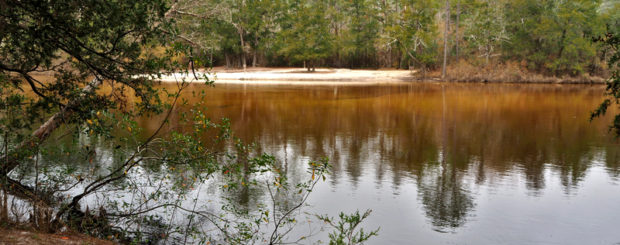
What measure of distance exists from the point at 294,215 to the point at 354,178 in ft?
10.2

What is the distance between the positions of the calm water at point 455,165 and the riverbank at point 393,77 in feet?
69.0

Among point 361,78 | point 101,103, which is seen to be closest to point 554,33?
point 361,78

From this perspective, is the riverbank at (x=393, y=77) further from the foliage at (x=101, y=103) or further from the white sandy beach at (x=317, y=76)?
the foliage at (x=101, y=103)

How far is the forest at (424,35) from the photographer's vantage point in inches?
1778

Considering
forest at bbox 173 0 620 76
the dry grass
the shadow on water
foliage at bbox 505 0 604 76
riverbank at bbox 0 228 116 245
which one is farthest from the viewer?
the dry grass

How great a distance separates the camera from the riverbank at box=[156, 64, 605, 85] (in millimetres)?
46719

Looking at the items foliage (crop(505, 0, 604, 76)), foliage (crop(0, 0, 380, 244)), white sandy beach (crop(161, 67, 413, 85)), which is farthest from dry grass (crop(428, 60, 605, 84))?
foliage (crop(0, 0, 380, 244))

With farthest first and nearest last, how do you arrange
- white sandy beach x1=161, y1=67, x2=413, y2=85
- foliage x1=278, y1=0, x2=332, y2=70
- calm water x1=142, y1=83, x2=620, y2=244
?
foliage x1=278, y1=0, x2=332, y2=70 < white sandy beach x1=161, y1=67, x2=413, y2=85 < calm water x1=142, y1=83, x2=620, y2=244

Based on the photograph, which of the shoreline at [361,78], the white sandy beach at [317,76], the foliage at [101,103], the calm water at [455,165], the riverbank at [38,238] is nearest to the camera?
the riverbank at [38,238]

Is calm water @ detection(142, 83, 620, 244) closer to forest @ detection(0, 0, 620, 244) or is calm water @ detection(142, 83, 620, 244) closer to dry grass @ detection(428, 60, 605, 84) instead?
forest @ detection(0, 0, 620, 244)

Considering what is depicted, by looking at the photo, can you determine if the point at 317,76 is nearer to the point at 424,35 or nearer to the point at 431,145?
the point at 424,35

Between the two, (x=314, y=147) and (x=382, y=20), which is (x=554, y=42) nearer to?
(x=382, y=20)

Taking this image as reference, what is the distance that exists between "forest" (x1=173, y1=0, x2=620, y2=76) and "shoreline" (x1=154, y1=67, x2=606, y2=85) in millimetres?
1297

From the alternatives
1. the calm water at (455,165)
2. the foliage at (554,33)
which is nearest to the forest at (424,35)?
the foliage at (554,33)
